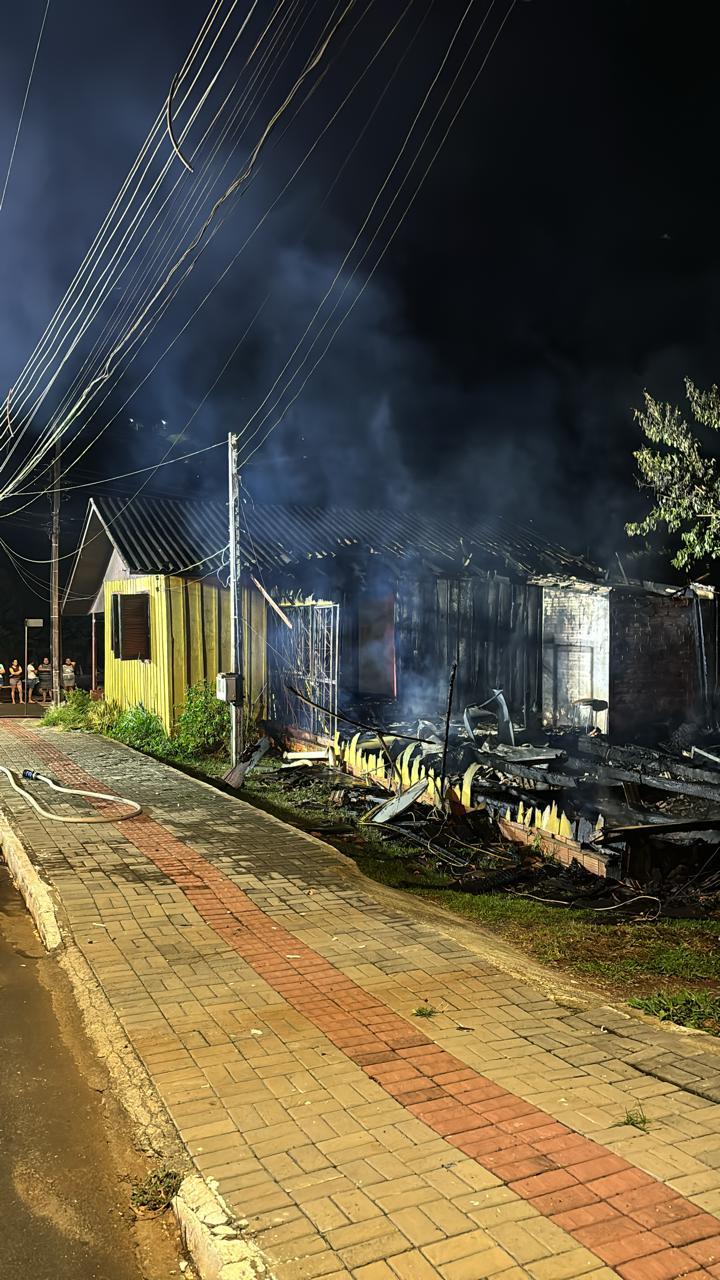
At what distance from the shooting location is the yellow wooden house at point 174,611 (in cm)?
1692

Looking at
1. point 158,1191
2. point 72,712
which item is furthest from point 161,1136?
point 72,712

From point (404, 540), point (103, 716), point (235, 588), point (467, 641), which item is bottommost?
point (103, 716)

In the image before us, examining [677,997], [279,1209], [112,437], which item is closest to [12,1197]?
[279,1209]

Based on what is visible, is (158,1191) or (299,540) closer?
(158,1191)

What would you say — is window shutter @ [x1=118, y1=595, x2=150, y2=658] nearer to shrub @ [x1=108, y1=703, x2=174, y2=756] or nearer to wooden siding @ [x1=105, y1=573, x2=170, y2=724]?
wooden siding @ [x1=105, y1=573, x2=170, y2=724]

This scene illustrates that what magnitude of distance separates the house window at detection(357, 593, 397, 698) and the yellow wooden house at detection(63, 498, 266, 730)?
1.97 m

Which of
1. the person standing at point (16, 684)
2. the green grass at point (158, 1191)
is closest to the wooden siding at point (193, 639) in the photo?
the person standing at point (16, 684)

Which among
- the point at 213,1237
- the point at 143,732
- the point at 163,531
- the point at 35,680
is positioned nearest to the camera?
the point at 213,1237

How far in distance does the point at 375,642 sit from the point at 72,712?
25.4ft

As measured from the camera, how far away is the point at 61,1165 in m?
3.67

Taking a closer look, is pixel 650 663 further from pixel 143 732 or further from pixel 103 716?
pixel 103 716

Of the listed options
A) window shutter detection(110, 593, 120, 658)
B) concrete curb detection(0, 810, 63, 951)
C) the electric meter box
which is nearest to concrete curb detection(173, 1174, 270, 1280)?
concrete curb detection(0, 810, 63, 951)

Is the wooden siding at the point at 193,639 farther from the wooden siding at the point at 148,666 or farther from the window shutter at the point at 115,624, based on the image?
the window shutter at the point at 115,624

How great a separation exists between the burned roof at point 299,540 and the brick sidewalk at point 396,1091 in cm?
981
